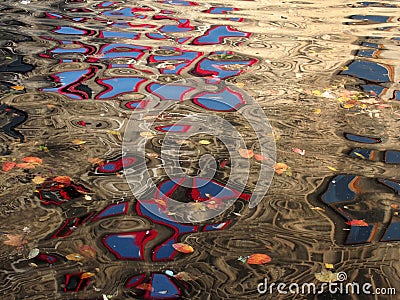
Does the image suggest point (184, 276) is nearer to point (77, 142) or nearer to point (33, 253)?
point (33, 253)

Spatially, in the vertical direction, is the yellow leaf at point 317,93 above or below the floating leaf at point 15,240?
above

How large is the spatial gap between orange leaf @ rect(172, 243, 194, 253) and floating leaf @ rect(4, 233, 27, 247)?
2.81 ft

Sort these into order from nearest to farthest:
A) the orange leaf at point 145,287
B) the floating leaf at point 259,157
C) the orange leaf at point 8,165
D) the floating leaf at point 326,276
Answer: the orange leaf at point 145,287
the floating leaf at point 326,276
the orange leaf at point 8,165
the floating leaf at point 259,157

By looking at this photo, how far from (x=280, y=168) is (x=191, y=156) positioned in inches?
26.4

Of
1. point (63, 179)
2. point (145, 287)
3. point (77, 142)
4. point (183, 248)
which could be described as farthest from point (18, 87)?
point (145, 287)

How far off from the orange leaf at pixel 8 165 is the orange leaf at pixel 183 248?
141 centimetres

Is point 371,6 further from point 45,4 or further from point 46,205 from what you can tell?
point 46,205

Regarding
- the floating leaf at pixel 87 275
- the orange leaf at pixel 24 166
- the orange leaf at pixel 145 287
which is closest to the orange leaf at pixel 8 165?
the orange leaf at pixel 24 166

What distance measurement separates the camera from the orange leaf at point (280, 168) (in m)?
3.84

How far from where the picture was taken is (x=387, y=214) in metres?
3.39

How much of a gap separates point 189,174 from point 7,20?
16.2 feet

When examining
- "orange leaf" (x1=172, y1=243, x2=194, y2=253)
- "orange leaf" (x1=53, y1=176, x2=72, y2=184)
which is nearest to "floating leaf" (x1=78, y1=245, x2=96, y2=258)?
"orange leaf" (x1=172, y1=243, x2=194, y2=253)

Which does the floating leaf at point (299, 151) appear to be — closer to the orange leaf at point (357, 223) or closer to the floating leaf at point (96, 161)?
the orange leaf at point (357, 223)

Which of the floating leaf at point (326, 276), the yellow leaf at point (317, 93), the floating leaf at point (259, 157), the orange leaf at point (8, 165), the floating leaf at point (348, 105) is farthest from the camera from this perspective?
the yellow leaf at point (317, 93)
